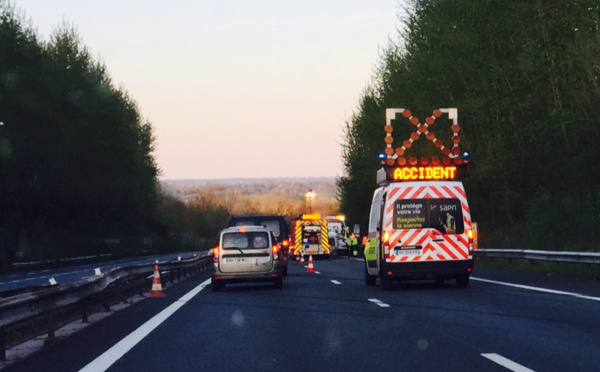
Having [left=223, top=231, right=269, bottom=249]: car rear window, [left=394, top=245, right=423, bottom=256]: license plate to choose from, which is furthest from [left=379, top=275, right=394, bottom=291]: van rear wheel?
[left=223, top=231, right=269, bottom=249]: car rear window

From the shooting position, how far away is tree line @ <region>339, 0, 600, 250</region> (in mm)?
32469

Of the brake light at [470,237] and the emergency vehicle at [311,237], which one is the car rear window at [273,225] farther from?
the emergency vehicle at [311,237]

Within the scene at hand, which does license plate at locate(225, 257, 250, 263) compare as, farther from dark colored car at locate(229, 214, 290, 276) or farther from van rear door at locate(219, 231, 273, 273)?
dark colored car at locate(229, 214, 290, 276)

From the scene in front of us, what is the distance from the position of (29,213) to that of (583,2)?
3926 centimetres

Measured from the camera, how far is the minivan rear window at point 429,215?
21.5 meters

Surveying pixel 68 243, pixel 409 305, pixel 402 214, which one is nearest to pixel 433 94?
pixel 402 214

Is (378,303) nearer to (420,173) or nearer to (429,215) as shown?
(429,215)

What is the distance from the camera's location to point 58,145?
193 feet

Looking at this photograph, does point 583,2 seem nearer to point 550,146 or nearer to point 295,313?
point 550,146

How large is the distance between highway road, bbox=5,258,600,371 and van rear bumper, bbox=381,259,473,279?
0.69m

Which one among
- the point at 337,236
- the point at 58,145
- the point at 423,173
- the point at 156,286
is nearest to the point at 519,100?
the point at 423,173

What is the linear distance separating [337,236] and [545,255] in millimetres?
41542

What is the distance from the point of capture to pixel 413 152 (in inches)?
1849

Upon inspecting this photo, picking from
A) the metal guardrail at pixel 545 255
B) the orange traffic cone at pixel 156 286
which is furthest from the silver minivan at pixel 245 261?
the metal guardrail at pixel 545 255
